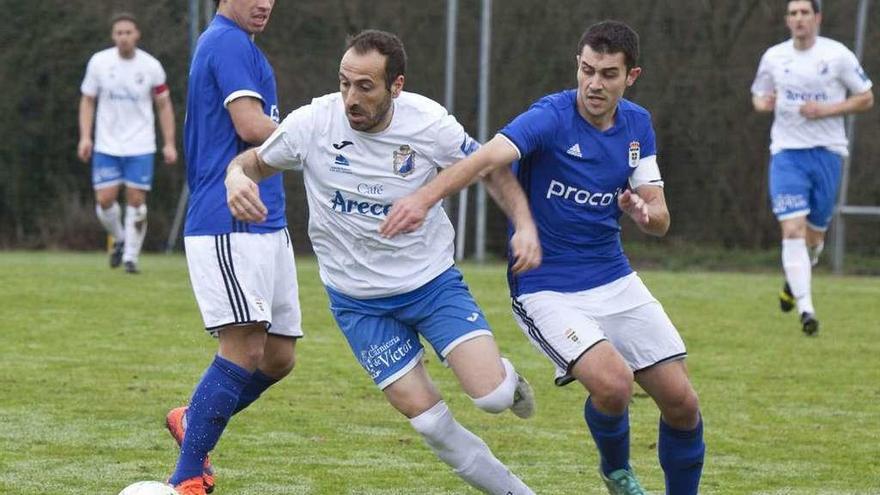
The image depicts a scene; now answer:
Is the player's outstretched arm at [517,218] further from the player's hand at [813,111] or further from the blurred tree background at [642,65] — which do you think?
the blurred tree background at [642,65]

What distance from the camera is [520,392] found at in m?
5.05

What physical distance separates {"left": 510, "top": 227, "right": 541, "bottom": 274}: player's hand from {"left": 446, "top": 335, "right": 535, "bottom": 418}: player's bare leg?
290 millimetres

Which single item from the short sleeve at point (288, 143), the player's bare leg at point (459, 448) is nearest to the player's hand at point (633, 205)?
the player's bare leg at point (459, 448)

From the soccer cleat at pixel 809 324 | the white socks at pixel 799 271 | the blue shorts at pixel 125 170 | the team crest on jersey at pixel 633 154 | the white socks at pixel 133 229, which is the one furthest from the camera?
the blue shorts at pixel 125 170

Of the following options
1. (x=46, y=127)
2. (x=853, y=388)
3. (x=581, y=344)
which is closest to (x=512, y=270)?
(x=581, y=344)

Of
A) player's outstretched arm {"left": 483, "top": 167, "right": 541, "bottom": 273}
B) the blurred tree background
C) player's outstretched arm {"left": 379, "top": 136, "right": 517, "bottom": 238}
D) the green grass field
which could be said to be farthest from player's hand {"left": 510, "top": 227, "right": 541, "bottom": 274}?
the blurred tree background

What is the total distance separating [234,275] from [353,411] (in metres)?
1.97

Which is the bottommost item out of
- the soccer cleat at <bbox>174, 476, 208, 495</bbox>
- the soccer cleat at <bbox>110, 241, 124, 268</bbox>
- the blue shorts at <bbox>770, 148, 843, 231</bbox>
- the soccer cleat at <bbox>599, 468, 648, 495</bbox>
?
the soccer cleat at <bbox>110, 241, 124, 268</bbox>

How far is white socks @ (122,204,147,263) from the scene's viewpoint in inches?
509

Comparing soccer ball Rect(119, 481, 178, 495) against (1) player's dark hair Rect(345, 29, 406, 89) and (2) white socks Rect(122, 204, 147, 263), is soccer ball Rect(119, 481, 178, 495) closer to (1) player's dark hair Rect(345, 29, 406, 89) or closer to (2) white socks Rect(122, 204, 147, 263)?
(1) player's dark hair Rect(345, 29, 406, 89)

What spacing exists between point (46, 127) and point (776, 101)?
31.1 ft

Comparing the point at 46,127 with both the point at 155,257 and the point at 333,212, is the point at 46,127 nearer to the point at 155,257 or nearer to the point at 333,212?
the point at 155,257

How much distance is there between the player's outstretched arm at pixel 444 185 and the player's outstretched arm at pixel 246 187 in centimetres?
40

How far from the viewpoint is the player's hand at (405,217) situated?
4777mm
